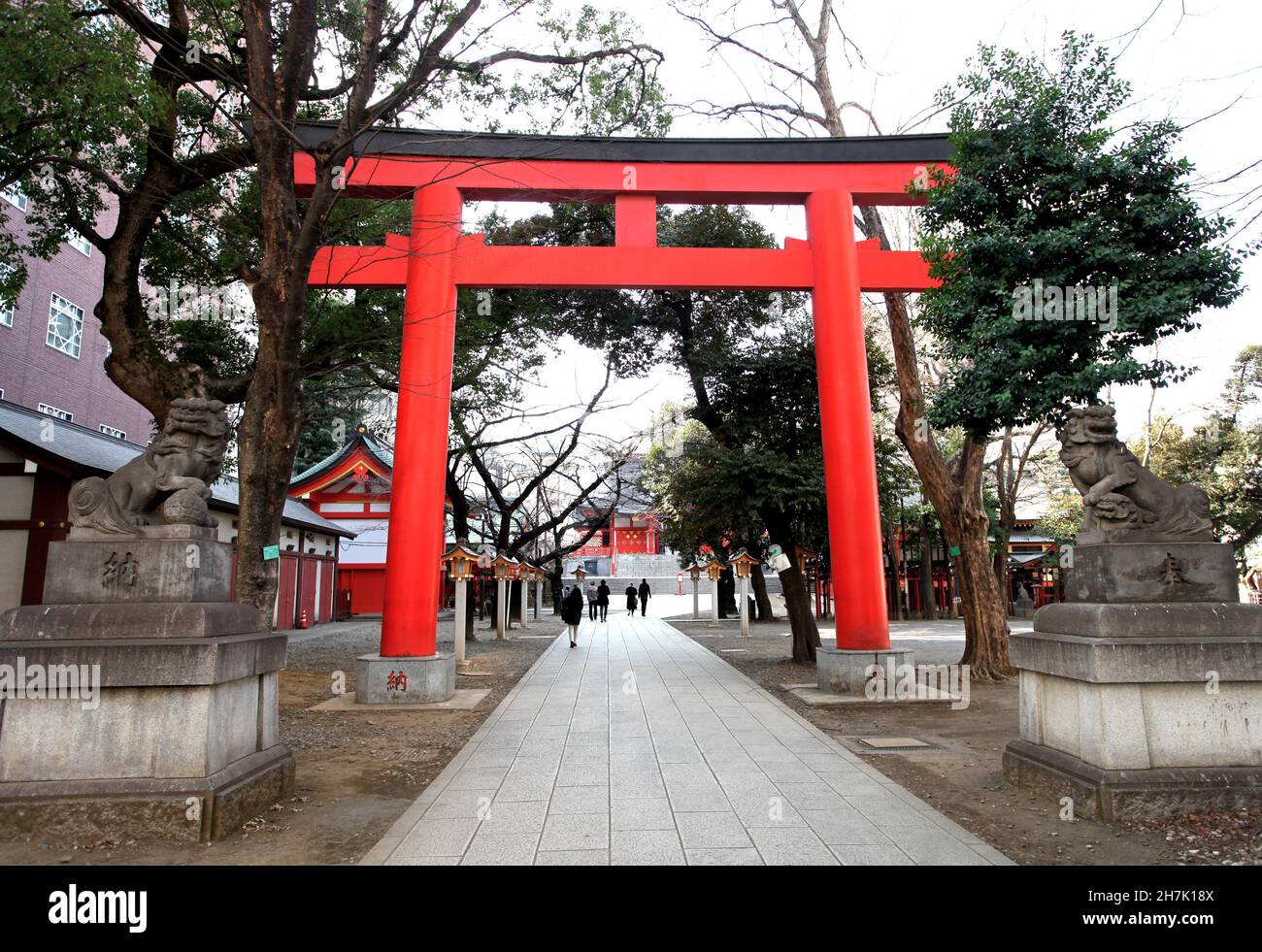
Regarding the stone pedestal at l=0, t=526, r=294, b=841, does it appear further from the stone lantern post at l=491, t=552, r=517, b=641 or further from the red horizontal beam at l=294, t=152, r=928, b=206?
the stone lantern post at l=491, t=552, r=517, b=641

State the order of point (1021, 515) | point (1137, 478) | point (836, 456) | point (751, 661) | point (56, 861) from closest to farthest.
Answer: point (56, 861) → point (1137, 478) → point (836, 456) → point (751, 661) → point (1021, 515)

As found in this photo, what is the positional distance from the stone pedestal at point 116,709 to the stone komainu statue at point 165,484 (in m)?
0.26

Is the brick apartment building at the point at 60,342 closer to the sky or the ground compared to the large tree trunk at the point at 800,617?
closer to the sky

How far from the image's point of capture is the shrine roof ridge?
9906mm

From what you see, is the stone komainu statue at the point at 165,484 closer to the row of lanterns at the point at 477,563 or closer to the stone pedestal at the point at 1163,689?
the stone pedestal at the point at 1163,689

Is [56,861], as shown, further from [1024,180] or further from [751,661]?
[751,661]

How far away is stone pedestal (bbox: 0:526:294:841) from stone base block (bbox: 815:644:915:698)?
764 cm

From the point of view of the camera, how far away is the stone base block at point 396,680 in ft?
30.7

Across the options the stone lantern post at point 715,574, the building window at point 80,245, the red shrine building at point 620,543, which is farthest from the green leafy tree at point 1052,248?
the red shrine building at point 620,543

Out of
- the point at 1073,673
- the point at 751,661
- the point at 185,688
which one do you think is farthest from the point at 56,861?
the point at 751,661

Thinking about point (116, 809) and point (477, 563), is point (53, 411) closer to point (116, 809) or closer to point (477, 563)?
point (477, 563)

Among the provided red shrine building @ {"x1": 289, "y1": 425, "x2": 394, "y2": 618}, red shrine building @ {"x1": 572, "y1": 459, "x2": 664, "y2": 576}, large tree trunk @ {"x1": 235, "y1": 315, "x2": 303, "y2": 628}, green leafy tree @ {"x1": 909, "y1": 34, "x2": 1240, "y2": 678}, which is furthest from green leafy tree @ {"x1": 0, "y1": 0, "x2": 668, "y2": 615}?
red shrine building @ {"x1": 572, "y1": 459, "x2": 664, "y2": 576}

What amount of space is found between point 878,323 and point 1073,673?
14298 millimetres

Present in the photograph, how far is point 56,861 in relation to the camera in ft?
12.6
